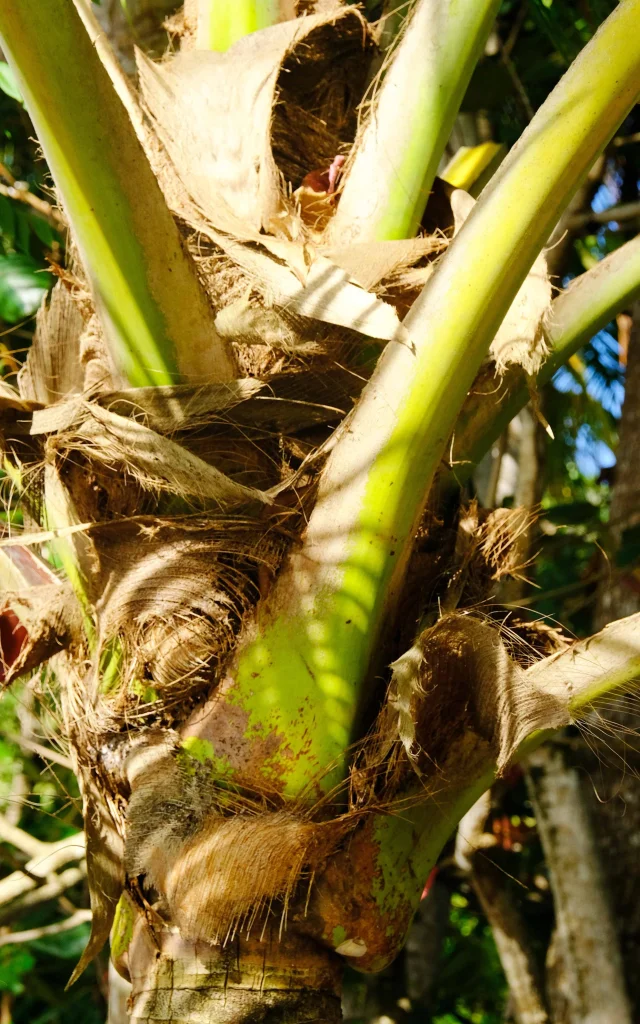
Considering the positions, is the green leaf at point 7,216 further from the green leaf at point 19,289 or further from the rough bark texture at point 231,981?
the rough bark texture at point 231,981

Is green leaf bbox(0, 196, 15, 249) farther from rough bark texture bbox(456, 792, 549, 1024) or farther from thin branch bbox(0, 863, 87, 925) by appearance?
rough bark texture bbox(456, 792, 549, 1024)

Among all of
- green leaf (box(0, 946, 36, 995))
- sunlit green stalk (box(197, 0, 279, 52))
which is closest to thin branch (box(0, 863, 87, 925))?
green leaf (box(0, 946, 36, 995))

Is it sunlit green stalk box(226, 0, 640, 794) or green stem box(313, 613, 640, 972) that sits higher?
sunlit green stalk box(226, 0, 640, 794)

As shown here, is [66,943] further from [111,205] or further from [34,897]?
[111,205]

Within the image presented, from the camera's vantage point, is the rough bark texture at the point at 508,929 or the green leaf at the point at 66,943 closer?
the rough bark texture at the point at 508,929

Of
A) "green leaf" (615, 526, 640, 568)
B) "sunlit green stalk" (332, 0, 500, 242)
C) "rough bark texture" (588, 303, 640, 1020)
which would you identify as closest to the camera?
"sunlit green stalk" (332, 0, 500, 242)

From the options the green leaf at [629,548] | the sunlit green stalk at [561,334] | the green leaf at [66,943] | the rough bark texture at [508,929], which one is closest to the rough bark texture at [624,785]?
the green leaf at [629,548]
